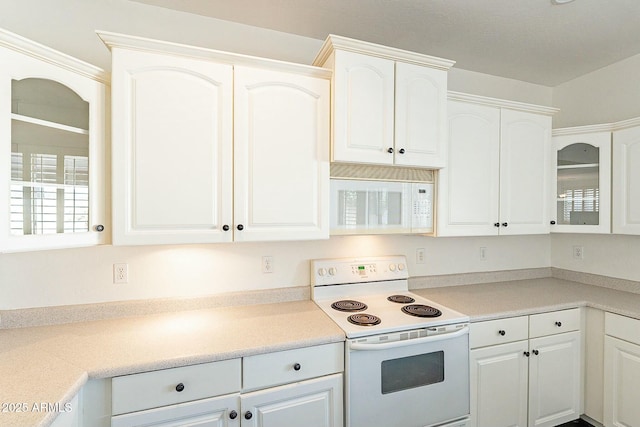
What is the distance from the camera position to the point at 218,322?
1.54m

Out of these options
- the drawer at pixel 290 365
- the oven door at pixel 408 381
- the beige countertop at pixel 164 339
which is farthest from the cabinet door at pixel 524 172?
the drawer at pixel 290 365

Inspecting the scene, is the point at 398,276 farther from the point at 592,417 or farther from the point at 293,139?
the point at 592,417

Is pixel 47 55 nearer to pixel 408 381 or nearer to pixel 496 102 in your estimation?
pixel 408 381

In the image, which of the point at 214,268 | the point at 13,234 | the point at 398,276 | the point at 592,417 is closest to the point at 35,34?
the point at 13,234

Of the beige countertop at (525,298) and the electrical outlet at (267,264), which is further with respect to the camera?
the electrical outlet at (267,264)

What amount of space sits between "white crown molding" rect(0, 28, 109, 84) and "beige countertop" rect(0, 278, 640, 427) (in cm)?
119

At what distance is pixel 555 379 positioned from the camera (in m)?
1.86

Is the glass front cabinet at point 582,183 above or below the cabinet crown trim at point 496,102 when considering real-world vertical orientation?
below

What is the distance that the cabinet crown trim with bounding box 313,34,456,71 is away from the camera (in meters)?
1.56

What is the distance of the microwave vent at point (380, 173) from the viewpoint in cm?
170

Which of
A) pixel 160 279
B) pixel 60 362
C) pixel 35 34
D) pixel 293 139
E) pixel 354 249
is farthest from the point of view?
pixel 354 249

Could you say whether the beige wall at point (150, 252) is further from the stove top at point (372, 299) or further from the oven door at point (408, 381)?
the oven door at point (408, 381)

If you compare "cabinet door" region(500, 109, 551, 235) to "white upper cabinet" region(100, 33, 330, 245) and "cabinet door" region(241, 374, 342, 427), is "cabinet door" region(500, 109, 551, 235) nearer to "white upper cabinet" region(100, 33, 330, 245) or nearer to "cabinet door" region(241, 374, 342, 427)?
"white upper cabinet" region(100, 33, 330, 245)

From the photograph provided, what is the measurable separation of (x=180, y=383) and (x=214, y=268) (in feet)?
2.28
